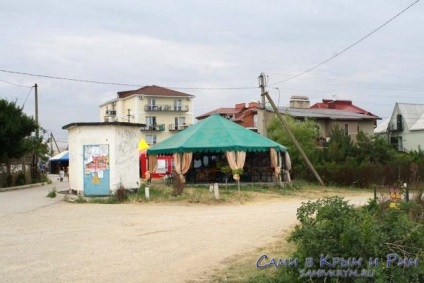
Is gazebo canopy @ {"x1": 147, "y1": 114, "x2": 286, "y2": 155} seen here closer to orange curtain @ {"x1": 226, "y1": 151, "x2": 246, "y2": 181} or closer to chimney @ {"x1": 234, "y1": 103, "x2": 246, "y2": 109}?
orange curtain @ {"x1": 226, "y1": 151, "x2": 246, "y2": 181}

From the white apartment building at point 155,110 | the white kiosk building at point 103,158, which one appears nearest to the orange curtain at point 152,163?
the white kiosk building at point 103,158

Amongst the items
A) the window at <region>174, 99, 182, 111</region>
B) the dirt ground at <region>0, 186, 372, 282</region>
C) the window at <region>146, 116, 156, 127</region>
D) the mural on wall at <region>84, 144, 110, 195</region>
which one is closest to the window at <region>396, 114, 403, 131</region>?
the window at <region>174, 99, 182, 111</region>

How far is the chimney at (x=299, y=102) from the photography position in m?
69.2

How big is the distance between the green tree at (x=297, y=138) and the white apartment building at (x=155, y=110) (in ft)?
141

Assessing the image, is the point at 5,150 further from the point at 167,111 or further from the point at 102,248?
the point at 167,111

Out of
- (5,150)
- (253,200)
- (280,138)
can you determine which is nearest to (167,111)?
(280,138)

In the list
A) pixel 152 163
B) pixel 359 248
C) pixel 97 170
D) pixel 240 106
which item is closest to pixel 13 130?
pixel 152 163

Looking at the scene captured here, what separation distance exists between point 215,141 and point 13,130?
13.7 meters

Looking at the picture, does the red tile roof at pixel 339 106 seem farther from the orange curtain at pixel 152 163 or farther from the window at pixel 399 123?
the orange curtain at pixel 152 163

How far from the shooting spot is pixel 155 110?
87.2 meters

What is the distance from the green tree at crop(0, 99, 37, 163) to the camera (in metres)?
34.6

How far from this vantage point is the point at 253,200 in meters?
22.7

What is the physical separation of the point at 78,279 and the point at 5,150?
98.2 feet

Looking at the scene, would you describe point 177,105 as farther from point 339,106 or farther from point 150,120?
point 339,106
